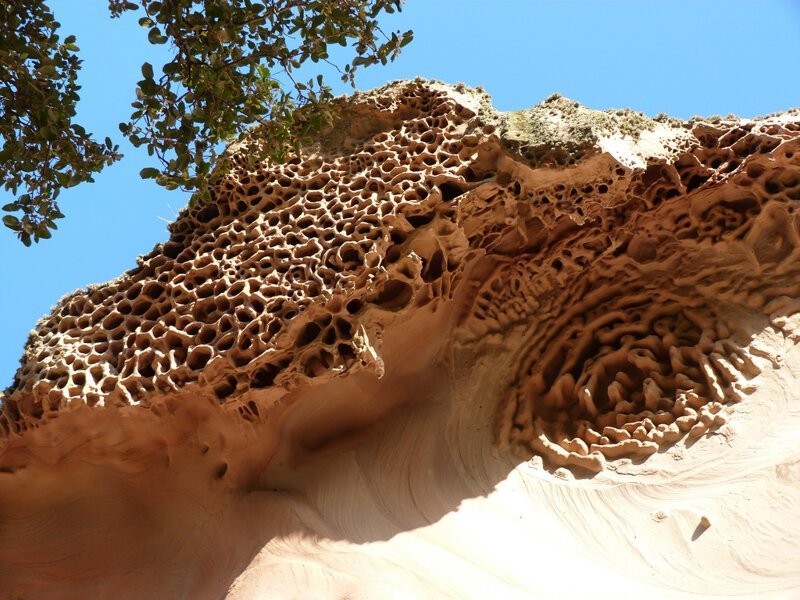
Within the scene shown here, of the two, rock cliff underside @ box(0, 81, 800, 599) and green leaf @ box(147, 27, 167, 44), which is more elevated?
green leaf @ box(147, 27, 167, 44)

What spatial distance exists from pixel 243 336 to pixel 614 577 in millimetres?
2189

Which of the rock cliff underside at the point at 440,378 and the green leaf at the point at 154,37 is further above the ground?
the green leaf at the point at 154,37

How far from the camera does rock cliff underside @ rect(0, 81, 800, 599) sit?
15.4 ft

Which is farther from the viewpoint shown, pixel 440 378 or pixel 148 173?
pixel 440 378

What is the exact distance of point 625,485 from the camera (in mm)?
4906

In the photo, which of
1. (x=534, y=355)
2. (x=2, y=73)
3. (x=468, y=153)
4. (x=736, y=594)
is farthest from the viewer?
(x=534, y=355)

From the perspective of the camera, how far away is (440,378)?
5.56 metres

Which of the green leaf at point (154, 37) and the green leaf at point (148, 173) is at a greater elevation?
the green leaf at point (154, 37)

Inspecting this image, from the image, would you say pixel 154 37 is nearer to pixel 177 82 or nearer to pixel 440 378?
pixel 177 82

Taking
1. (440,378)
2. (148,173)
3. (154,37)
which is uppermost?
(154,37)

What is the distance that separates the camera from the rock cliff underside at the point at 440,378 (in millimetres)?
4695

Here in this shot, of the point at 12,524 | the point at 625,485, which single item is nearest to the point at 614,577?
the point at 625,485

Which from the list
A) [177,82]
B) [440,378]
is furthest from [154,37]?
[440,378]

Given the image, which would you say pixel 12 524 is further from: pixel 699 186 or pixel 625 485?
pixel 699 186
